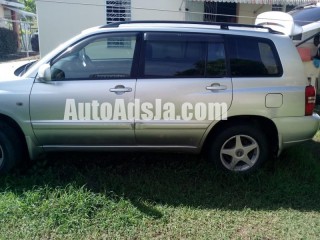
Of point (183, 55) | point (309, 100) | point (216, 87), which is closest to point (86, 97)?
point (183, 55)

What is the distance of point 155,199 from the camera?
10.9 feet

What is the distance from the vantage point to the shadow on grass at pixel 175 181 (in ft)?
10.9

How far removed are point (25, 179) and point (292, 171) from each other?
3.06 m

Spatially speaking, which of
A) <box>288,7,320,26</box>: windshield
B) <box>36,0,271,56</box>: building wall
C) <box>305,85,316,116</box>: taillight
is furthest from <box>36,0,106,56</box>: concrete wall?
<box>305,85,316,116</box>: taillight

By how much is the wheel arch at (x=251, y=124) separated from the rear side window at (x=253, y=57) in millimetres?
485

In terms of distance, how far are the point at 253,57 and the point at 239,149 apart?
3.41 feet

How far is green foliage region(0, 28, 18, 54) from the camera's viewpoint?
16.5 meters

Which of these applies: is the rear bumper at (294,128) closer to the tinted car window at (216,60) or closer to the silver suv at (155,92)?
the silver suv at (155,92)

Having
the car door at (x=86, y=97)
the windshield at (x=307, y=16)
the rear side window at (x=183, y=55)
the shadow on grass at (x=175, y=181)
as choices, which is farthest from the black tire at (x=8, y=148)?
the windshield at (x=307, y=16)

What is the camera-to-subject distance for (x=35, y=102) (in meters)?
3.38

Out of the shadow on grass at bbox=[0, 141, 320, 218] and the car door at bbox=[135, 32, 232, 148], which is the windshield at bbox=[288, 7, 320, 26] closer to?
the shadow on grass at bbox=[0, 141, 320, 218]

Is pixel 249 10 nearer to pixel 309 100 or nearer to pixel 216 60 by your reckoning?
pixel 309 100

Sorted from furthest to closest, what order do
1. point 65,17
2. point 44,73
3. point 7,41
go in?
point 7,41
point 65,17
point 44,73

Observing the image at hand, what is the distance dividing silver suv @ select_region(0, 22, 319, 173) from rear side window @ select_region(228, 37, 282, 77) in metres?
0.01
